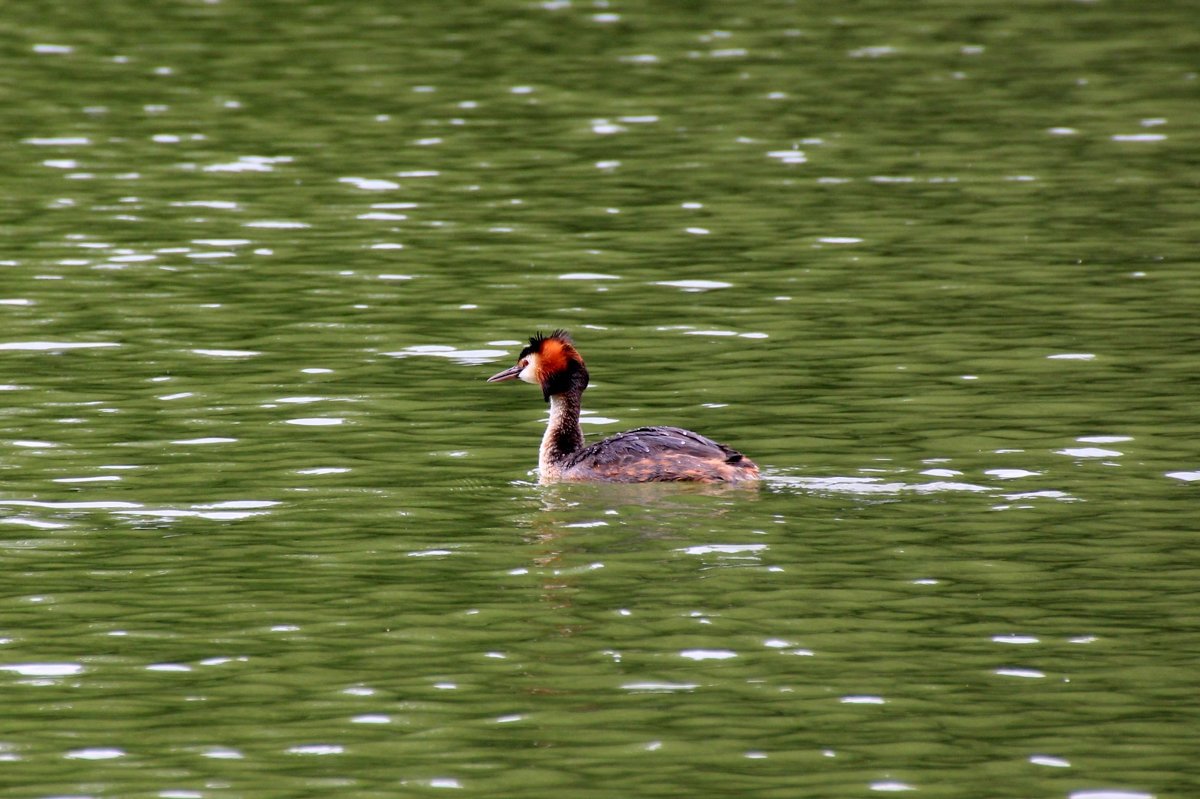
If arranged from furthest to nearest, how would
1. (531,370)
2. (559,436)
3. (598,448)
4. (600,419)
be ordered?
1. (600,419)
2. (531,370)
3. (559,436)
4. (598,448)

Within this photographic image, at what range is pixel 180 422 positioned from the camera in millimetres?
17641

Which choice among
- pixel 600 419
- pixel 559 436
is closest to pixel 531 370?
pixel 559 436

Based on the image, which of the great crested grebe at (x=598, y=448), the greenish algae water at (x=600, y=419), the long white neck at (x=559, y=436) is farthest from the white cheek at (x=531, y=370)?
the greenish algae water at (x=600, y=419)

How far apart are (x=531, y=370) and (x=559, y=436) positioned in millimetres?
724

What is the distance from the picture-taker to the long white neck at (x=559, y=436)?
16.1 meters

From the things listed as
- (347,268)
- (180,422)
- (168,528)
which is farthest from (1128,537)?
(347,268)

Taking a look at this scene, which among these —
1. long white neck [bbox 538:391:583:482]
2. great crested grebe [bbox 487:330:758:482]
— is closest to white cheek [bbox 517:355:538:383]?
great crested grebe [bbox 487:330:758:482]

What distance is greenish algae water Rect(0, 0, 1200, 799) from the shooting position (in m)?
11.1

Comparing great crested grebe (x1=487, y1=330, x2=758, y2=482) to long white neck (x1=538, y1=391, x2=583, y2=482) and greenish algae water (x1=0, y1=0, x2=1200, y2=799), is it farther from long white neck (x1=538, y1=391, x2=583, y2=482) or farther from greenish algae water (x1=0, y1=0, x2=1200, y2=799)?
greenish algae water (x1=0, y1=0, x2=1200, y2=799)

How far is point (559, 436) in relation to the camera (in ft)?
53.5

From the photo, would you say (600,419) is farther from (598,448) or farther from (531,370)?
(598,448)

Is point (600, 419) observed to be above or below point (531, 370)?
below

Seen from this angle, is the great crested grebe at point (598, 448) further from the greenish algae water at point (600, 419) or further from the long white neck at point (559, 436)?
the greenish algae water at point (600, 419)

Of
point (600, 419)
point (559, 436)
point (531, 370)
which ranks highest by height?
point (531, 370)
